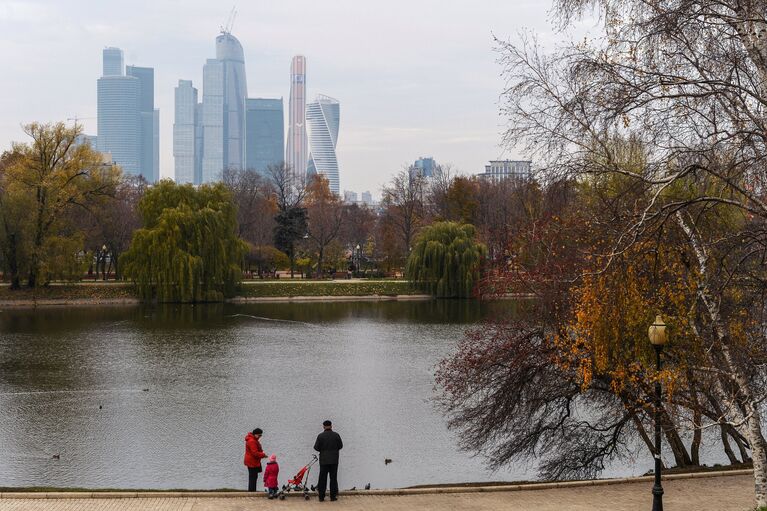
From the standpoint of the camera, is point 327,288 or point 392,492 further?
point 327,288

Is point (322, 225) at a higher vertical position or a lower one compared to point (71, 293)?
higher

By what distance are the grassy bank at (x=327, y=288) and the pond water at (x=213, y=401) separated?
1608cm

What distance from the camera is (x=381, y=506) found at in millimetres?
12312

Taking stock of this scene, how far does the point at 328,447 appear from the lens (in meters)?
13.0

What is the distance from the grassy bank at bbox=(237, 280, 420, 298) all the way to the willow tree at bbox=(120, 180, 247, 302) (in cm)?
352

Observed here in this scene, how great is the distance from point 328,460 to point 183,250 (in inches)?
1720

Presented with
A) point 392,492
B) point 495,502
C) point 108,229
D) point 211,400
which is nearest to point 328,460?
point 392,492

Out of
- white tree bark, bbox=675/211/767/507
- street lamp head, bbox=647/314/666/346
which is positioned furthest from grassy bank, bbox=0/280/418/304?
street lamp head, bbox=647/314/666/346

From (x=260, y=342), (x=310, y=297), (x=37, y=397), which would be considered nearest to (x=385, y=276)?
(x=310, y=297)

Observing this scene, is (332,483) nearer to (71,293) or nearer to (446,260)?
(446,260)

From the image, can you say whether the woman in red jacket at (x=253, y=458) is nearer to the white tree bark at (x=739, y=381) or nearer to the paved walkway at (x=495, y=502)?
the paved walkway at (x=495, y=502)

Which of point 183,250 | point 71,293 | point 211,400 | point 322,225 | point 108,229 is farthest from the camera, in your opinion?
point 322,225

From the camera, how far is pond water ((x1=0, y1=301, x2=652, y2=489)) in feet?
59.9

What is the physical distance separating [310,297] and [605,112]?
52082 mm
